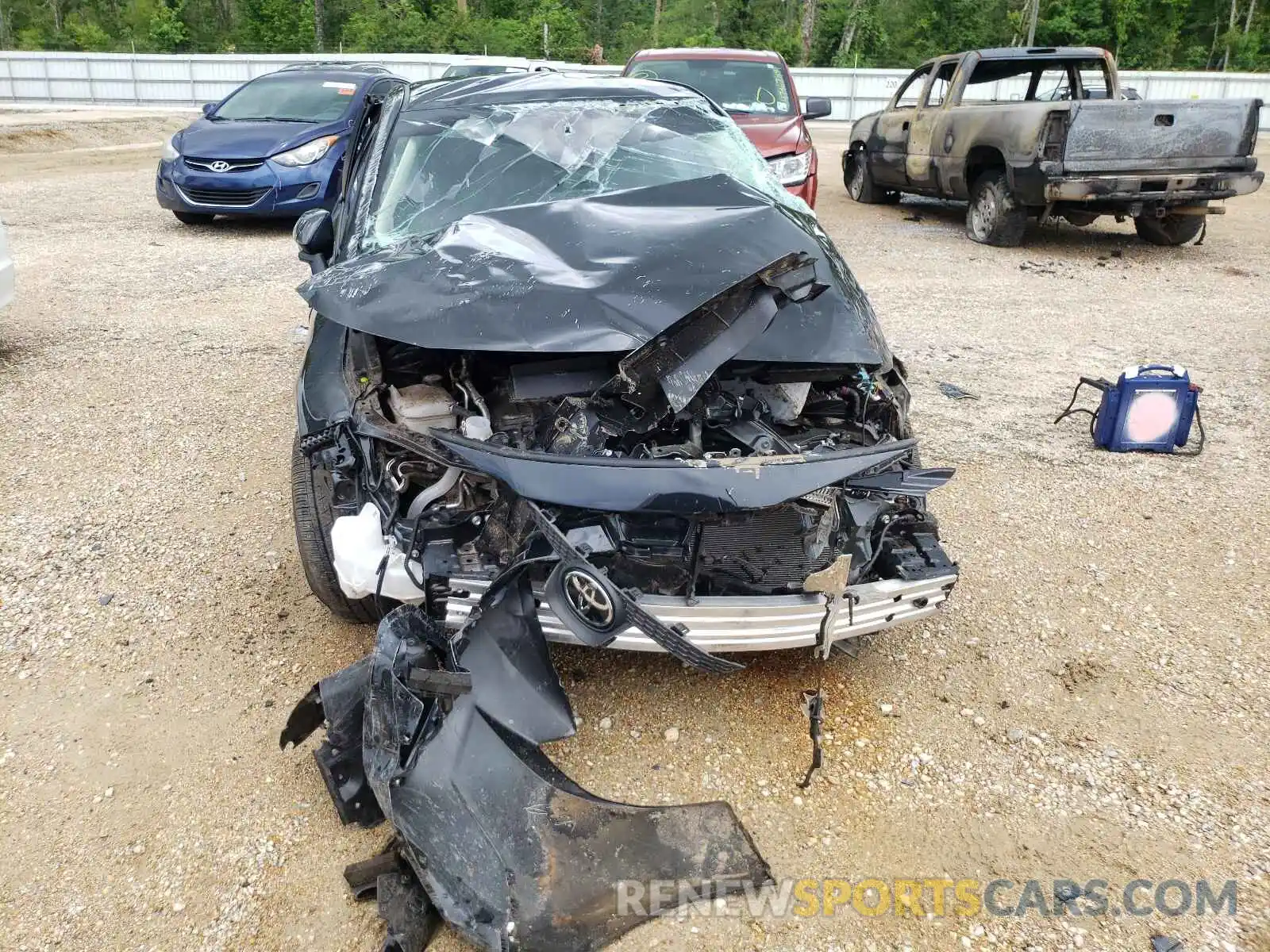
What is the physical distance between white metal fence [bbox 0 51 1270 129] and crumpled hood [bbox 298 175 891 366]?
23620 mm

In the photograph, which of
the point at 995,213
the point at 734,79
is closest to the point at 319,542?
the point at 734,79

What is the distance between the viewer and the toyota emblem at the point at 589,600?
2283 millimetres

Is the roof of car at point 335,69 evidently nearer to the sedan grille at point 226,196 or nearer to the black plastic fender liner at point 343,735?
the sedan grille at point 226,196

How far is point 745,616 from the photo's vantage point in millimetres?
2410

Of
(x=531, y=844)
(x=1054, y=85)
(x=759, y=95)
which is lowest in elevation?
(x=531, y=844)

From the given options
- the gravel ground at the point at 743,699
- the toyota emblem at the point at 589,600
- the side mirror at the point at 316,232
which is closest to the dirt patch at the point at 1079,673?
the gravel ground at the point at 743,699

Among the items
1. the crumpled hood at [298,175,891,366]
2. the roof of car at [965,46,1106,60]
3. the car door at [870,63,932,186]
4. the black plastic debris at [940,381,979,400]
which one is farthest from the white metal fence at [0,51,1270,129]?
the crumpled hood at [298,175,891,366]

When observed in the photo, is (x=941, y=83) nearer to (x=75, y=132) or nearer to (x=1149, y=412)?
(x=1149, y=412)

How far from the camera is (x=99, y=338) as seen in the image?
620cm

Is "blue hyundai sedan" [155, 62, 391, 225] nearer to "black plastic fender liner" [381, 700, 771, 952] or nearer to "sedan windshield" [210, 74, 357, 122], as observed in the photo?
"sedan windshield" [210, 74, 357, 122]

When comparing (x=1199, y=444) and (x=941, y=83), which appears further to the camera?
(x=941, y=83)

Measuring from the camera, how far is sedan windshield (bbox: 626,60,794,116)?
331 inches

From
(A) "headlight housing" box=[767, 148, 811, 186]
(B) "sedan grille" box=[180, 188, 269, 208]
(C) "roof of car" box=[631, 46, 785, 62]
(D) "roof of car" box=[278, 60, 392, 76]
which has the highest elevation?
(C) "roof of car" box=[631, 46, 785, 62]

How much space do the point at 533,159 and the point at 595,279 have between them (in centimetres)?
131
